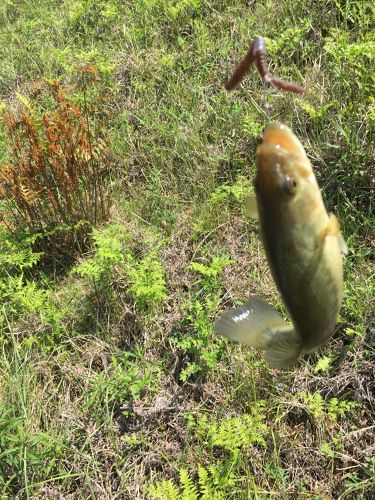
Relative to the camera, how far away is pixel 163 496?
8.77 ft

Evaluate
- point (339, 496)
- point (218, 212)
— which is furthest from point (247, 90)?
point (339, 496)

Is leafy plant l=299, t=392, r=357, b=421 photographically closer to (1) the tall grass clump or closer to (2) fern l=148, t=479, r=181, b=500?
(2) fern l=148, t=479, r=181, b=500

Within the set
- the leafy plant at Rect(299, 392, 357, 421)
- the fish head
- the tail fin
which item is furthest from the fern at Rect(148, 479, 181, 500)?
the fish head

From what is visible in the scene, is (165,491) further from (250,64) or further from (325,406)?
(250,64)

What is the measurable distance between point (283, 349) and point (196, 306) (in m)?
1.70

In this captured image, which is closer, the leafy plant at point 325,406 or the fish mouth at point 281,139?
the fish mouth at point 281,139

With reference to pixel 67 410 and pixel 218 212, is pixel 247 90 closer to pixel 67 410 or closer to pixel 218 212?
pixel 218 212

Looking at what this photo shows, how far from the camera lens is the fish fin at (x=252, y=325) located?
1.54m

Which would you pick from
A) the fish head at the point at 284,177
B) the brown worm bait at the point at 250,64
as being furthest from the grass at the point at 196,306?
the brown worm bait at the point at 250,64

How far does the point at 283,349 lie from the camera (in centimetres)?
151

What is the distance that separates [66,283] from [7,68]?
3436mm

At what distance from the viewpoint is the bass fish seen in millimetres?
1232

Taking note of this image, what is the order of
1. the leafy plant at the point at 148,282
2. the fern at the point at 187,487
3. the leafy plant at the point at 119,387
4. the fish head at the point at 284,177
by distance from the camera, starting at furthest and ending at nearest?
1. the leafy plant at the point at 148,282
2. the leafy plant at the point at 119,387
3. the fern at the point at 187,487
4. the fish head at the point at 284,177

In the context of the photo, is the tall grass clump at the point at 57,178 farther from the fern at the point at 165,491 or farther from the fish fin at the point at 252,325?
the fish fin at the point at 252,325
